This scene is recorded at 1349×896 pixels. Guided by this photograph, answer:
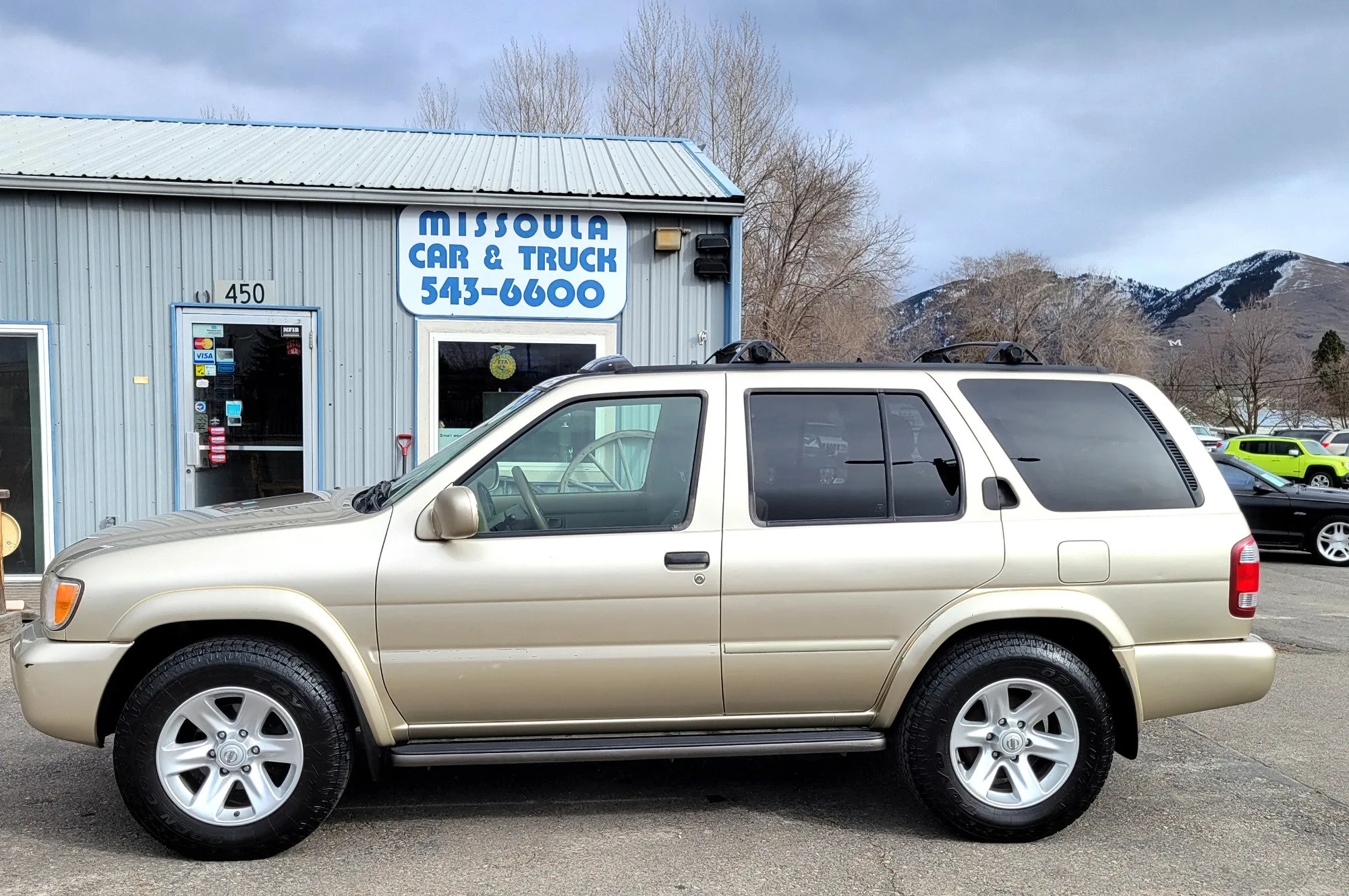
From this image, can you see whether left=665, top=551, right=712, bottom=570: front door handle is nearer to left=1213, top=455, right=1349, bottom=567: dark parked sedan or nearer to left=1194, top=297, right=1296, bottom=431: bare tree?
left=1213, top=455, right=1349, bottom=567: dark parked sedan

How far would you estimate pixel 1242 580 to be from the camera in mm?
3773

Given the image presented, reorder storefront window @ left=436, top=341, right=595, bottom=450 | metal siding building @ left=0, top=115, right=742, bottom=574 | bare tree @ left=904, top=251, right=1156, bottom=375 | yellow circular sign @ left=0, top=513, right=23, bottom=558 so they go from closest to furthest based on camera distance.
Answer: yellow circular sign @ left=0, top=513, right=23, bottom=558, metal siding building @ left=0, top=115, right=742, bottom=574, storefront window @ left=436, top=341, right=595, bottom=450, bare tree @ left=904, top=251, right=1156, bottom=375

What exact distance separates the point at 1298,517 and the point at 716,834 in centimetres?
1072

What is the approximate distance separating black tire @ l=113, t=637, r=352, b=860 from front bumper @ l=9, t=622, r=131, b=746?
14cm

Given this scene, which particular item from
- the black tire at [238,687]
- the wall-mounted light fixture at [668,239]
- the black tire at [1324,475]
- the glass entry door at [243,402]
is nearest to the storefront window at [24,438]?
the glass entry door at [243,402]

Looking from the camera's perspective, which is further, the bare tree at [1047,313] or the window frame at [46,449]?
the bare tree at [1047,313]

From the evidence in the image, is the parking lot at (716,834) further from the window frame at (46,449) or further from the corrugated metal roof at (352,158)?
the corrugated metal roof at (352,158)

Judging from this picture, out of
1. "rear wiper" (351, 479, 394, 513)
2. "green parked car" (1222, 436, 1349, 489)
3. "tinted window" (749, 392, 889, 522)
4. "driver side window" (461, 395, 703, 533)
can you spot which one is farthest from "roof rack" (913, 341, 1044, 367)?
"green parked car" (1222, 436, 1349, 489)

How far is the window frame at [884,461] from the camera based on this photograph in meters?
3.76

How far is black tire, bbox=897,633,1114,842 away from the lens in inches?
146

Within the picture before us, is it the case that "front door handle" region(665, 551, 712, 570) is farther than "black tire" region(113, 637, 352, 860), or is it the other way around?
"front door handle" region(665, 551, 712, 570)

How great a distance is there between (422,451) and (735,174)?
2600 centimetres

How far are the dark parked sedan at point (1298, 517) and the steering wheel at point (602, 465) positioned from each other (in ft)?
33.1

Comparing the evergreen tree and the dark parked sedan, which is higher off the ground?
the evergreen tree
